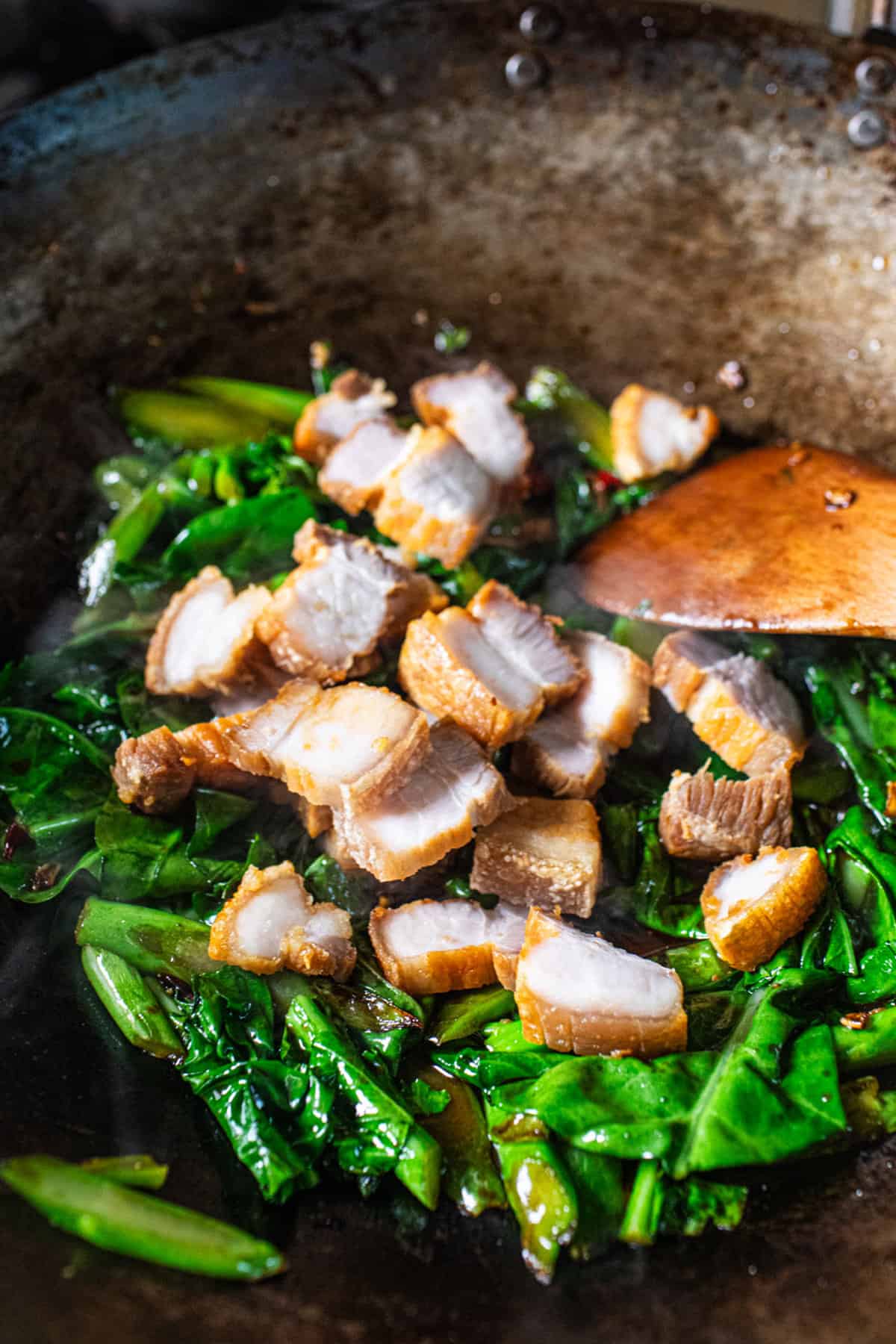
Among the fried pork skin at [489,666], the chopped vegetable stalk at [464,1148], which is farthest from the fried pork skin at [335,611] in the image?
the chopped vegetable stalk at [464,1148]

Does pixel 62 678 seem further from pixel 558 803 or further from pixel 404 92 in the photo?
pixel 404 92

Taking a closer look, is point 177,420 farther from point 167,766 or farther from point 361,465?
point 167,766

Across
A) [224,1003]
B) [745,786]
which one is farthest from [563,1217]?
[745,786]

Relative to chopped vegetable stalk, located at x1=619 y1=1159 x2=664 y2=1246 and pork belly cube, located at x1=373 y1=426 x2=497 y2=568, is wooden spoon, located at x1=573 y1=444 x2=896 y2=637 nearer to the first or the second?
pork belly cube, located at x1=373 y1=426 x2=497 y2=568

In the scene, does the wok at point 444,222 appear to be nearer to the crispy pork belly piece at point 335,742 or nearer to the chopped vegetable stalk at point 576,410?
A: the chopped vegetable stalk at point 576,410

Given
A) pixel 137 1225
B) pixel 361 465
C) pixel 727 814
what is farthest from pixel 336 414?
pixel 137 1225
